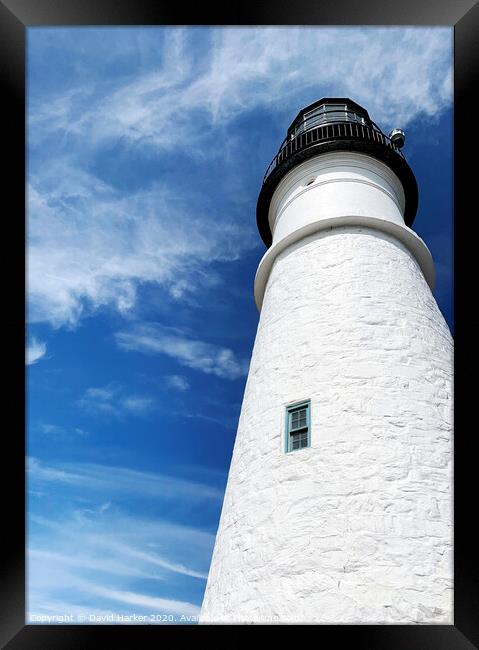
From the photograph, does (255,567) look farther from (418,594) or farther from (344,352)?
(344,352)

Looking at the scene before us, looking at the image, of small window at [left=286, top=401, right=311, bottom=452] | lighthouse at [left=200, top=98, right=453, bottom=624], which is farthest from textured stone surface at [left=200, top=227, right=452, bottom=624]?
small window at [left=286, top=401, right=311, bottom=452]

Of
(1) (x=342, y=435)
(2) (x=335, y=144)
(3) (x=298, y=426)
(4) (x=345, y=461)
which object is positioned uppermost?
(2) (x=335, y=144)

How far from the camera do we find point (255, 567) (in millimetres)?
7535

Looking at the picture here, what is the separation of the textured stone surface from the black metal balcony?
12.1 feet

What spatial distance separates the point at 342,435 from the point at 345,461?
438mm

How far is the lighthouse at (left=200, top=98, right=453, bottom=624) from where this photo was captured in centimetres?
671

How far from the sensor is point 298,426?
8.65 m
